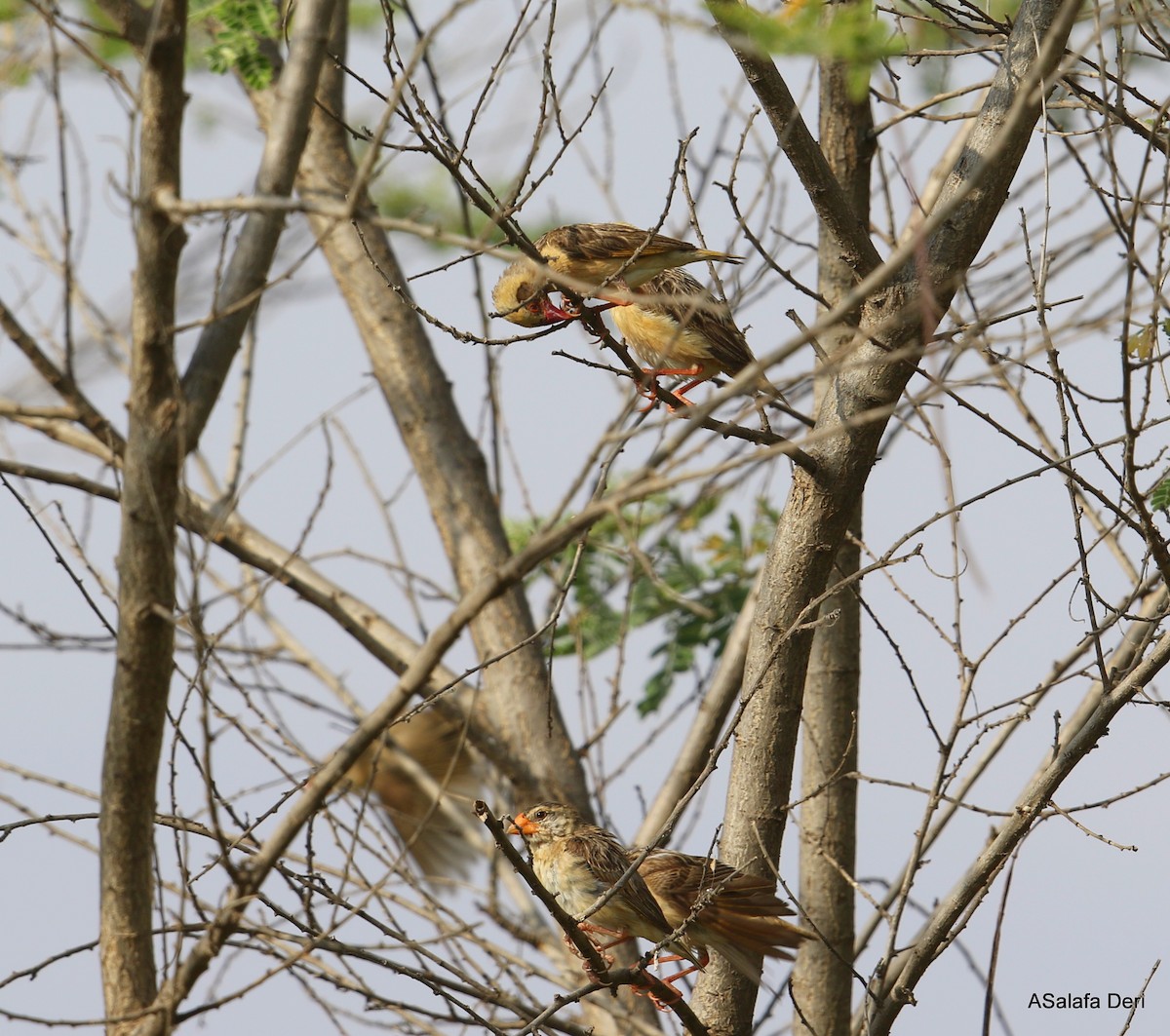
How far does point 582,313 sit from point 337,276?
11.1 ft

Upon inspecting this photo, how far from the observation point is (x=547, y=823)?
4680 mm

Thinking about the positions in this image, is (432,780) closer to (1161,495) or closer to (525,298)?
(525,298)

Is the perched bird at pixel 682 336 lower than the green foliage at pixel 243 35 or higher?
lower

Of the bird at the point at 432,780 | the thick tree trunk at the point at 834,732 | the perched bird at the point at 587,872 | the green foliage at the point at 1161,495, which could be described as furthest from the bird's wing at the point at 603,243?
the bird at the point at 432,780

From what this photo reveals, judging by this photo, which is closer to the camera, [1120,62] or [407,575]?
[1120,62]

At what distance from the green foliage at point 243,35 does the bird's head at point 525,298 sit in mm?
1300

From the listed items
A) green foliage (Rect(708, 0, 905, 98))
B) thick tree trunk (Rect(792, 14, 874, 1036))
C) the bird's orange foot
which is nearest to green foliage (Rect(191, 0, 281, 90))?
thick tree trunk (Rect(792, 14, 874, 1036))

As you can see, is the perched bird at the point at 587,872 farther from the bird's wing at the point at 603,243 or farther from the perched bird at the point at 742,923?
the bird's wing at the point at 603,243

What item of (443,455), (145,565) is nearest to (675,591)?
(443,455)

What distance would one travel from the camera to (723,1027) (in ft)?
12.7

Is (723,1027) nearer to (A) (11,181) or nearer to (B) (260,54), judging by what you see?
(B) (260,54)

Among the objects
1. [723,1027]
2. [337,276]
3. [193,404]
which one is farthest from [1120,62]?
[337,276]

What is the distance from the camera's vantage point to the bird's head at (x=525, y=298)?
3920 mm

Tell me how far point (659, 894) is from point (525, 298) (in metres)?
2.03
